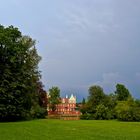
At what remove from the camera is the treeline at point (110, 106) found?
85.4 metres

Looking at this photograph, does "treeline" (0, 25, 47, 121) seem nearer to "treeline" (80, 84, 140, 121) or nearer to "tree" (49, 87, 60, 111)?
"treeline" (80, 84, 140, 121)

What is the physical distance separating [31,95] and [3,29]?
41.0 ft

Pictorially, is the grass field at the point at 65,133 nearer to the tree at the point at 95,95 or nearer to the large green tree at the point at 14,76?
the large green tree at the point at 14,76

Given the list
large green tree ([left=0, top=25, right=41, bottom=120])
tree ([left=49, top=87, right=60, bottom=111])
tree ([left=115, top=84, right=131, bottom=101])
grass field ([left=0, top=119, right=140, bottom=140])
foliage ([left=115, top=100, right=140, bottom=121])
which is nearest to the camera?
grass field ([left=0, top=119, right=140, bottom=140])

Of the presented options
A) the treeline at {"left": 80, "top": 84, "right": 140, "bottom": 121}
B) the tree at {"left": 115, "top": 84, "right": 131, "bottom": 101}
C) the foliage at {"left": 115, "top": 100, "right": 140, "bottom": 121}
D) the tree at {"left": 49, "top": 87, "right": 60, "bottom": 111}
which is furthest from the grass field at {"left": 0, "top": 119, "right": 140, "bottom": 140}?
the tree at {"left": 49, "top": 87, "right": 60, "bottom": 111}

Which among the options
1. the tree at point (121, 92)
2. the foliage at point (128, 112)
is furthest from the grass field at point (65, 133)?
the tree at point (121, 92)

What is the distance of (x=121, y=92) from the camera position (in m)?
117

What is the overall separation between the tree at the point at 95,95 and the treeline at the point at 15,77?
40693 mm

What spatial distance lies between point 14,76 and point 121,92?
6060cm

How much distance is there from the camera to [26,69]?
65.9 m

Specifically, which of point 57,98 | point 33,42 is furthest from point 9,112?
point 57,98

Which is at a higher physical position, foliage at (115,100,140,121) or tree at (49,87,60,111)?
tree at (49,87,60,111)

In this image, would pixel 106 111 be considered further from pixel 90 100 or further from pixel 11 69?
pixel 11 69

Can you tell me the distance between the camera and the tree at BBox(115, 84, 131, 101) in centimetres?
11688
